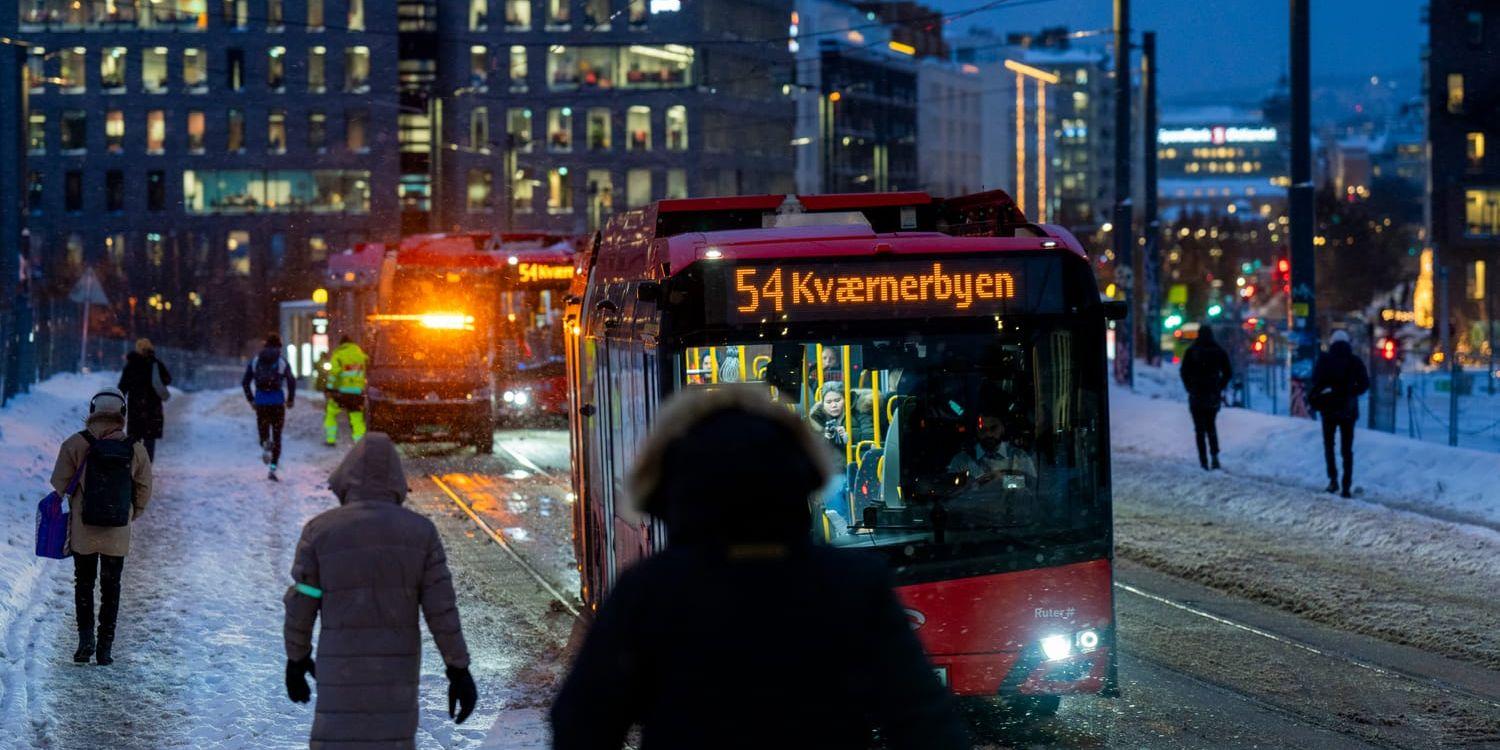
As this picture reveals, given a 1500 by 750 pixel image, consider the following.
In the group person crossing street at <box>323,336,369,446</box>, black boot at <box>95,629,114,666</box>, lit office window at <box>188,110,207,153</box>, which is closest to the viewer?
black boot at <box>95,629,114,666</box>

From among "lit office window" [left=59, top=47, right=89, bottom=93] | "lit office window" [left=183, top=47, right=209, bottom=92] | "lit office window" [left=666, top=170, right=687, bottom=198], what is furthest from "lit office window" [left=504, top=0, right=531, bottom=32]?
"lit office window" [left=59, top=47, right=89, bottom=93]

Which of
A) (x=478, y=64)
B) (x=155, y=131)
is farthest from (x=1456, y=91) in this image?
(x=155, y=131)

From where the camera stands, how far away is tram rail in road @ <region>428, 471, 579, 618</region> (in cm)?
1376

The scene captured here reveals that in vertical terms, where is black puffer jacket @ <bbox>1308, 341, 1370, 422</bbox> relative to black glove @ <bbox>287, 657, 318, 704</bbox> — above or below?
above

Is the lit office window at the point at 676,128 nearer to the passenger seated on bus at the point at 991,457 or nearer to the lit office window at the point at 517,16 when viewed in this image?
the lit office window at the point at 517,16

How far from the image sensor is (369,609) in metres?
6.29

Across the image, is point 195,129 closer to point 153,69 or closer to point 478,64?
point 153,69

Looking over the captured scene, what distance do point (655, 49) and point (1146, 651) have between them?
8290 centimetres

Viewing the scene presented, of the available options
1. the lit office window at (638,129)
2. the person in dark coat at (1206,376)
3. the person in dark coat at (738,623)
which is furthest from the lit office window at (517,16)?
the person in dark coat at (738,623)

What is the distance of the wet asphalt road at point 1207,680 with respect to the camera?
902 centimetres

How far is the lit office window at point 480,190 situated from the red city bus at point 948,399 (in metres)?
84.2

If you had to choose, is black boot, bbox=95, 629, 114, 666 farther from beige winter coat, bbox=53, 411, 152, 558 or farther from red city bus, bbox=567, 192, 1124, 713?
red city bus, bbox=567, 192, 1124, 713

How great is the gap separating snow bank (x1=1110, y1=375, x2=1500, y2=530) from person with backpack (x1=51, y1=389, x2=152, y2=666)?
12981 millimetres

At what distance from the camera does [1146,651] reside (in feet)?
37.4
